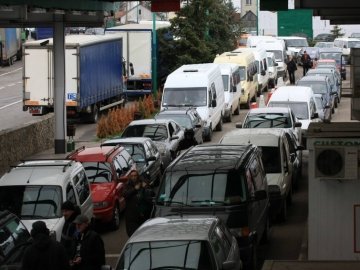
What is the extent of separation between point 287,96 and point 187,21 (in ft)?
70.0

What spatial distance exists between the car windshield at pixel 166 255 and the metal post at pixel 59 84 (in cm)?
1994

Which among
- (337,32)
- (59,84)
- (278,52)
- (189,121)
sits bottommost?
(189,121)

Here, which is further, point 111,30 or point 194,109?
point 111,30

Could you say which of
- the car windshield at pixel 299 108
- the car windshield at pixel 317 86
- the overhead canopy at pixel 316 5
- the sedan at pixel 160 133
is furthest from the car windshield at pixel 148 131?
the car windshield at pixel 317 86

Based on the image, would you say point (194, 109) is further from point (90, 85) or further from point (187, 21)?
point (187, 21)

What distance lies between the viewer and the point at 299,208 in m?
23.7

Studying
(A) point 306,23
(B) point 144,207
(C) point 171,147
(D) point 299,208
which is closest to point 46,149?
(C) point 171,147

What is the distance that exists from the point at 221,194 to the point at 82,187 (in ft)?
10.8

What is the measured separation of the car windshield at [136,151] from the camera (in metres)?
25.8

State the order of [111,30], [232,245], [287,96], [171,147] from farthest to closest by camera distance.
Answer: [111,30] → [287,96] → [171,147] → [232,245]

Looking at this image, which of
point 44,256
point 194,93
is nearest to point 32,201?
point 44,256

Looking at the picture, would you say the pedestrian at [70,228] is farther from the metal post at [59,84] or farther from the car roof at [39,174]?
the metal post at [59,84]

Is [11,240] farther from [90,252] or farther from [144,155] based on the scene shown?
[144,155]

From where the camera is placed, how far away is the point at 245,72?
156 ft
